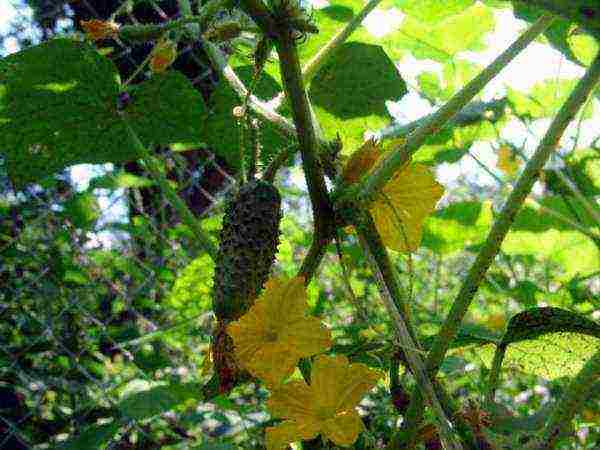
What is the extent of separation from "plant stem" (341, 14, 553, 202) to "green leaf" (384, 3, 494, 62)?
1.71 feet

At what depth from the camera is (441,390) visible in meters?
0.50

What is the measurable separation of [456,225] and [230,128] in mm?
824

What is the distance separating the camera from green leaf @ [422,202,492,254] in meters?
1.52

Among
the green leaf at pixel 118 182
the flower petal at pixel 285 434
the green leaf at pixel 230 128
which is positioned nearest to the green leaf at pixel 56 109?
the green leaf at pixel 230 128

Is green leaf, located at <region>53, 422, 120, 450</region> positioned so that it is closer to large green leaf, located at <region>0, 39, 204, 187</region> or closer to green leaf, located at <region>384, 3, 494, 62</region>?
large green leaf, located at <region>0, 39, 204, 187</region>

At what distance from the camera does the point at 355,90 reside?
85 cm

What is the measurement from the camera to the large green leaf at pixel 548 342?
446mm

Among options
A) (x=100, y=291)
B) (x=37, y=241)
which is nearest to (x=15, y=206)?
Answer: (x=37, y=241)

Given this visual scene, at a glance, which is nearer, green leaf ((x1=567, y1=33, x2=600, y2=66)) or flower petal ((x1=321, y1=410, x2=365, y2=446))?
flower petal ((x1=321, y1=410, x2=365, y2=446))

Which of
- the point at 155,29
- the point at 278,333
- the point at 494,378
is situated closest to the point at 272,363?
the point at 278,333

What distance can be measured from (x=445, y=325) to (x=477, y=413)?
0.06 metres

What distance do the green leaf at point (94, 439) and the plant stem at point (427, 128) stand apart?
716 millimetres

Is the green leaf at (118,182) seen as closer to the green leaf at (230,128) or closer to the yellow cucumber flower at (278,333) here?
the green leaf at (230,128)

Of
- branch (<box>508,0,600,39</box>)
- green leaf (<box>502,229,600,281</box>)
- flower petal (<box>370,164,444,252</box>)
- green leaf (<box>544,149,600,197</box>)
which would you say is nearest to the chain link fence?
green leaf (<box>502,229,600,281</box>)
